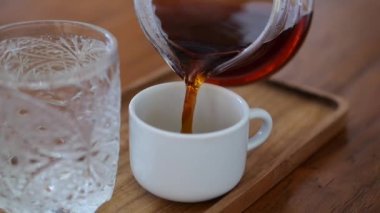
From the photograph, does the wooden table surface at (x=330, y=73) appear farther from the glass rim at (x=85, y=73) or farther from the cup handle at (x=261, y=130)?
the glass rim at (x=85, y=73)

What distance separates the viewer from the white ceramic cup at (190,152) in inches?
21.8

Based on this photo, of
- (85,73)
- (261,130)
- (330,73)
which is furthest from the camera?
(330,73)

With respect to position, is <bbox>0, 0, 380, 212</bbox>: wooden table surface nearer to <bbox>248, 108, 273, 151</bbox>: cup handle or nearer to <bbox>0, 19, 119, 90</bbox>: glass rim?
<bbox>248, 108, 273, 151</bbox>: cup handle

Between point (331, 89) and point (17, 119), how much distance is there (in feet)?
A: 1.44

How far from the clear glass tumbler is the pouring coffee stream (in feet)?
0.36

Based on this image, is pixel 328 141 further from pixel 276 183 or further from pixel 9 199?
pixel 9 199

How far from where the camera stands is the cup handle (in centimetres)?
62

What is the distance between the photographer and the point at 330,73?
32.7 inches

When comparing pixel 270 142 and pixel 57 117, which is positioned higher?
pixel 57 117

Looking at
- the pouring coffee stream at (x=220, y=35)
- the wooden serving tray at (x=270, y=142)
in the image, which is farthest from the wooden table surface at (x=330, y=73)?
the pouring coffee stream at (x=220, y=35)

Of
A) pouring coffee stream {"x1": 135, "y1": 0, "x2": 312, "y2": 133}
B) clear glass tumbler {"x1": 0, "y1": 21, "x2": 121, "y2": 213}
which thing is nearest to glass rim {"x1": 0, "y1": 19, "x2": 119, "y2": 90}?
clear glass tumbler {"x1": 0, "y1": 21, "x2": 121, "y2": 213}

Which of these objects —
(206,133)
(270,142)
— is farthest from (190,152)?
(270,142)

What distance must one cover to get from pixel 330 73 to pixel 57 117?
45cm

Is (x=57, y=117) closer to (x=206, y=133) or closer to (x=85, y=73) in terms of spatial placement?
(x=85, y=73)
